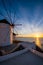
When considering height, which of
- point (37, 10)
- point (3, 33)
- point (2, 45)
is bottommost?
point (2, 45)

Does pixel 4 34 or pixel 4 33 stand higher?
pixel 4 33

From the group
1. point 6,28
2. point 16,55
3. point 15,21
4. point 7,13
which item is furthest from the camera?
point 15,21

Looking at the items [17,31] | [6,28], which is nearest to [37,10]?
[6,28]

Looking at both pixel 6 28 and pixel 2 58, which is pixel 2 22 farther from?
pixel 2 58

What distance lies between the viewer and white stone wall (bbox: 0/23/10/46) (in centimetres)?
1236

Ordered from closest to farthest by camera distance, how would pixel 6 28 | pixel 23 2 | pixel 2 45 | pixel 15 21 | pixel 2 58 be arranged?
pixel 2 58 → pixel 23 2 → pixel 2 45 → pixel 6 28 → pixel 15 21

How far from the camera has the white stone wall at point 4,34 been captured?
12363mm

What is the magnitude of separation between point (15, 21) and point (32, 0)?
28.8 ft

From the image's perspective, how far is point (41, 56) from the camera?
18.6 feet

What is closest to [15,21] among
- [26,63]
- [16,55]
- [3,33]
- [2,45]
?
[3,33]

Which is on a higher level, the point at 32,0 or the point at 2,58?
the point at 32,0

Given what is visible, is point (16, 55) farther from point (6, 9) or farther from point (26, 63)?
point (6, 9)

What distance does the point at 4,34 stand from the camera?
→ 12.7m

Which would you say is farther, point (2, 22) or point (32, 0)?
point (2, 22)
